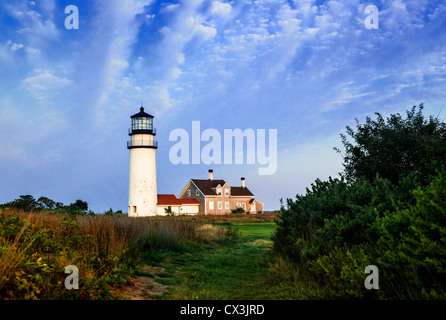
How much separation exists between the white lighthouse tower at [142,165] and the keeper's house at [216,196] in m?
15.5

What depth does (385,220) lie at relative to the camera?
7.58 m

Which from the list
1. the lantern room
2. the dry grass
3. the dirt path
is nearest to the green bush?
the dirt path

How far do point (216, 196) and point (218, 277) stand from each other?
5484 centimetres

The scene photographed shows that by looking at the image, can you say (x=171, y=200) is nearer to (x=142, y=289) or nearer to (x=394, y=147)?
(x=394, y=147)

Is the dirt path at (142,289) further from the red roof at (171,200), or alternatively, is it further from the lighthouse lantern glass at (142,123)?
the red roof at (171,200)

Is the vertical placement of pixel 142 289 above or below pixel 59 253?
below

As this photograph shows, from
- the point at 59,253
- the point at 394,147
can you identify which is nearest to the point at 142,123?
the point at 394,147

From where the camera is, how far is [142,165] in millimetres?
46312

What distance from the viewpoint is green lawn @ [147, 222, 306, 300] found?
8.52 meters

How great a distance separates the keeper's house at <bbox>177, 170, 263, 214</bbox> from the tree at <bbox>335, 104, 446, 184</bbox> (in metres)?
48.6

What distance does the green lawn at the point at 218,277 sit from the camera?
8.52 m

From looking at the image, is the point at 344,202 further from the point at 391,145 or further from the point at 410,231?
the point at 391,145

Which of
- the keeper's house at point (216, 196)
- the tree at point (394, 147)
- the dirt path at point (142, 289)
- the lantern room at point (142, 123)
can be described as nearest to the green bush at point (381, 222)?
the tree at point (394, 147)
